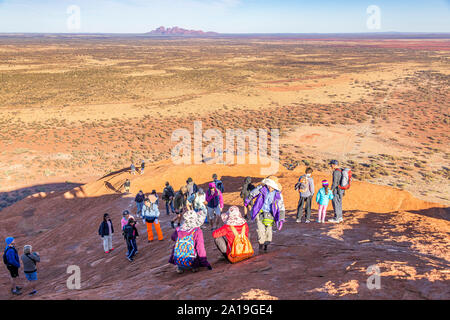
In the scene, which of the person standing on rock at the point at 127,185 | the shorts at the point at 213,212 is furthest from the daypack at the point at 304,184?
the person standing on rock at the point at 127,185

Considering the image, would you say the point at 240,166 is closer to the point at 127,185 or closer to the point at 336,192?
the point at 127,185

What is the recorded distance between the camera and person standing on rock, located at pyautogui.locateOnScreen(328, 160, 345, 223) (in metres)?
8.70

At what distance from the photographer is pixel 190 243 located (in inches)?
220

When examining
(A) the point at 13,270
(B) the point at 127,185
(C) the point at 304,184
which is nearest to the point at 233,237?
(C) the point at 304,184

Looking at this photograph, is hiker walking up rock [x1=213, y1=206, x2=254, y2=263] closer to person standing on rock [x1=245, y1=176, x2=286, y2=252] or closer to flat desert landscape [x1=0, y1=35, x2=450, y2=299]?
flat desert landscape [x1=0, y1=35, x2=450, y2=299]

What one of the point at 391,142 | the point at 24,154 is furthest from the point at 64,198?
the point at 391,142

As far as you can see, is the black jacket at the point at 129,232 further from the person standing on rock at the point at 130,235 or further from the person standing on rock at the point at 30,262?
the person standing on rock at the point at 30,262

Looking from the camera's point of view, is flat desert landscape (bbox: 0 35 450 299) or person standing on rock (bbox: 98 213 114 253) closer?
flat desert landscape (bbox: 0 35 450 299)

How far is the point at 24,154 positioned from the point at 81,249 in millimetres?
20191

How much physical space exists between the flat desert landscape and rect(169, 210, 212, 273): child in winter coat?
0.30m

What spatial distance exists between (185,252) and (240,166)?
1352 centimetres

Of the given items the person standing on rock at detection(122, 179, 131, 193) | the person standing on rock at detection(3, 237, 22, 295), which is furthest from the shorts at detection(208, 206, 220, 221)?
the person standing on rock at detection(122, 179, 131, 193)

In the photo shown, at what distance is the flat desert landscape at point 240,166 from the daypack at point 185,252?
325mm
